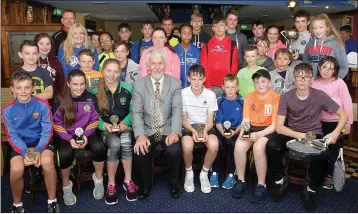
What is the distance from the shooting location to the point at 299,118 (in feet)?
9.54

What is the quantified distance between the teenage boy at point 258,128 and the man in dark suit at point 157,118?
0.56 meters

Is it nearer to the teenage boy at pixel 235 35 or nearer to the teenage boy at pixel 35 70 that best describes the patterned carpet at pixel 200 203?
the teenage boy at pixel 35 70

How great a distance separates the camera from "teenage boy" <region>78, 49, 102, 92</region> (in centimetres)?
316

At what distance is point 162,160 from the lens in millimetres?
3252

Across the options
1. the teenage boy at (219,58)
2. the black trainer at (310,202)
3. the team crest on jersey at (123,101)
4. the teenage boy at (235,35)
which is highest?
the teenage boy at (235,35)

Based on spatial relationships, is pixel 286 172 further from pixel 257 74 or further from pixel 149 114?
pixel 149 114

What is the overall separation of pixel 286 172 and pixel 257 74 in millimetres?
921

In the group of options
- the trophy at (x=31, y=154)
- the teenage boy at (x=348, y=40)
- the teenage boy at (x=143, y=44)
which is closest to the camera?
the trophy at (x=31, y=154)

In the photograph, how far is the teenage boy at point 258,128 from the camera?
2.88 meters

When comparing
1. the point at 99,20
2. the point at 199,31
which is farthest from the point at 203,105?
the point at 99,20

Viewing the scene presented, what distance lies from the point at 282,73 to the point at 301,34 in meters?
0.73

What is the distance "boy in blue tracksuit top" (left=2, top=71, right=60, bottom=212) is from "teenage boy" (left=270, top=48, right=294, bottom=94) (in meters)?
2.17

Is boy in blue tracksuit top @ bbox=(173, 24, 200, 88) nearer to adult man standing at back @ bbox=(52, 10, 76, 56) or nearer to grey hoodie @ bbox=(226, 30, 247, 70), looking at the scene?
grey hoodie @ bbox=(226, 30, 247, 70)

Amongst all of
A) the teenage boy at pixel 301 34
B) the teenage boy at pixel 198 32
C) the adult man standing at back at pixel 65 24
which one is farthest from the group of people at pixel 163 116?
the teenage boy at pixel 198 32
